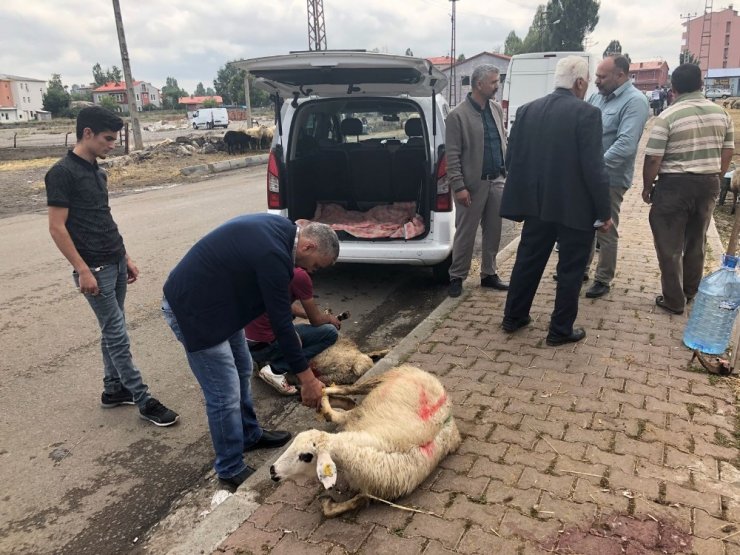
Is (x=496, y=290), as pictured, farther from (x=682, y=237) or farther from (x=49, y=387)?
(x=49, y=387)

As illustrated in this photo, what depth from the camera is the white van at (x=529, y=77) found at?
16.8 meters

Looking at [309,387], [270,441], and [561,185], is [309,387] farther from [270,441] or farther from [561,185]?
[561,185]

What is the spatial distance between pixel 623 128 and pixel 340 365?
3.34 m

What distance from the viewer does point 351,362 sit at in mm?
3998

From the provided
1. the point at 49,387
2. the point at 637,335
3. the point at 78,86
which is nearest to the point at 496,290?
the point at 637,335

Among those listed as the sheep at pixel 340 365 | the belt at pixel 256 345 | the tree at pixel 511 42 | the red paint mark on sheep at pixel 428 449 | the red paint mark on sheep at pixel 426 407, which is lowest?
the sheep at pixel 340 365

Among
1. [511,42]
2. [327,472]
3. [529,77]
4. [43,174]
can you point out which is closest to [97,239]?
[327,472]

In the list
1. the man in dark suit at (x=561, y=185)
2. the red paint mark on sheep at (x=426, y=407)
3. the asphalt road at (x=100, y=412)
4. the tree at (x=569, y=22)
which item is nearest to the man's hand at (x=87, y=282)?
the asphalt road at (x=100, y=412)

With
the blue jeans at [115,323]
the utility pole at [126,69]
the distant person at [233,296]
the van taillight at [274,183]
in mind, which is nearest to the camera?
the distant person at [233,296]

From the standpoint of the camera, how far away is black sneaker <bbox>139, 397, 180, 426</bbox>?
3.56 meters

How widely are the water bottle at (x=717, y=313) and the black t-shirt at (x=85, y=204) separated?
4.16 metres

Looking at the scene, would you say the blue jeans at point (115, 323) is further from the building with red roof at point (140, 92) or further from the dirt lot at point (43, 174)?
the building with red roof at point (140, 92)

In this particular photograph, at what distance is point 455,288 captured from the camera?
546 cm

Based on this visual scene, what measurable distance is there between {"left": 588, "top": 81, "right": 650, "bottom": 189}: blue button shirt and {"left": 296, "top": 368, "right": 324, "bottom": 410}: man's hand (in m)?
3.62
